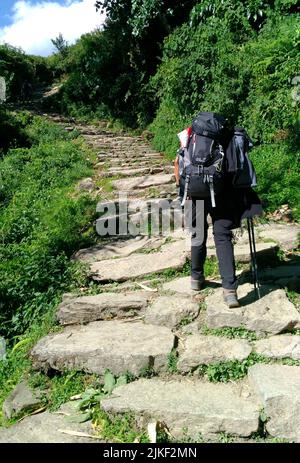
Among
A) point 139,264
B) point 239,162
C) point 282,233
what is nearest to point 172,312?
point 139,264

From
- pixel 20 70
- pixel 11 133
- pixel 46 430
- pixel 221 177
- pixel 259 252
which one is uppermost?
pixel 20 70

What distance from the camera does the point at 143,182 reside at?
26.2 ft

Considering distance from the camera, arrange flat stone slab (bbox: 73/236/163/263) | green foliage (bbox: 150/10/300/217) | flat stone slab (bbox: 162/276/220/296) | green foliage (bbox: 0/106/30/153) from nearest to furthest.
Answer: flat stone slab (bbox: 162/276/220/296) < flat stone slab (bbox: 73/236/163/263) < green foliage (bbox: 150/10/300/217) < green foliage (bbox: 0/106/30/153)

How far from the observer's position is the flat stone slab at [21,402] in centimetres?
313

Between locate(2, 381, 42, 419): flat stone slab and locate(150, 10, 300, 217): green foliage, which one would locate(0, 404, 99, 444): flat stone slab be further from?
locate(150, 10, 300, 217): green foliage

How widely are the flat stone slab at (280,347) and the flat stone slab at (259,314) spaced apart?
85 mm

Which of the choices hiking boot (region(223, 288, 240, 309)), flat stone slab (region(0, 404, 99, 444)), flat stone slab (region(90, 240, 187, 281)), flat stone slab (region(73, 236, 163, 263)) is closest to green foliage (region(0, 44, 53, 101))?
flat stone slab (region(73, 236, 163, 263))

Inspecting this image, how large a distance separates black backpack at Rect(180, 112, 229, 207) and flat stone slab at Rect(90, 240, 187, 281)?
1304 millimetres

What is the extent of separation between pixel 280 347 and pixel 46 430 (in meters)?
1.63

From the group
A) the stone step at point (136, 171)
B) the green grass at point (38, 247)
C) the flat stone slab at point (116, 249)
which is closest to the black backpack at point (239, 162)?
the green grass at point (38, 247)

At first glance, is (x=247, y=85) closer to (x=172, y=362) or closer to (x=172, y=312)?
(x=172, y=312)

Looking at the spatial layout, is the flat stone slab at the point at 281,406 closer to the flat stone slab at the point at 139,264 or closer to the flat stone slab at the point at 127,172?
the flat stone slab at the point at 139,264

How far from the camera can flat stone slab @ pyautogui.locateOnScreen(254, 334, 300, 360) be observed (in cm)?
324

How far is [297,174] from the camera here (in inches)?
252
